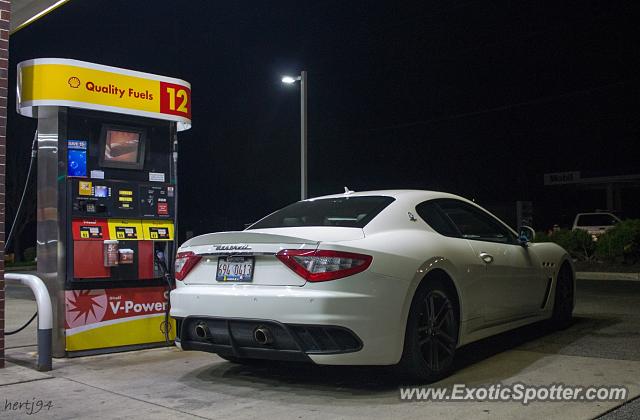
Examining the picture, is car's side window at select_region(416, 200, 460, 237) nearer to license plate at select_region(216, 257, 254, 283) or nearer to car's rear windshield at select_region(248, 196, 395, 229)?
car's rear windshield at select_region(248, 196, 395, 229)

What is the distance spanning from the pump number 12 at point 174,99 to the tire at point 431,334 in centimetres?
385

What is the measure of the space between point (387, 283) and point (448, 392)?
3.00 ft

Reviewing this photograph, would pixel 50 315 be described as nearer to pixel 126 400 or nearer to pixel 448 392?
pixel 126 400

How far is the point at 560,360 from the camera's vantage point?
5.29m

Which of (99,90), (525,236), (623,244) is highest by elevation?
(99,90)

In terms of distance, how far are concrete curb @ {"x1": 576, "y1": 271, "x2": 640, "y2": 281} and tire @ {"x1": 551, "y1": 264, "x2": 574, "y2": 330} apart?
810cm

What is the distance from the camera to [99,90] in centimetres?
644

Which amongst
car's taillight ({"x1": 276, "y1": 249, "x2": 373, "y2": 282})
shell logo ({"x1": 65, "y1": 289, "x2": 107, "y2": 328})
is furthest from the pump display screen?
car's taillight ({"x1": 276, "y1": 249, "x2": 373, "y2": 282})

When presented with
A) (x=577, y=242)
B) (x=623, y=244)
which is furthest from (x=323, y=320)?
(x=577, y=242)

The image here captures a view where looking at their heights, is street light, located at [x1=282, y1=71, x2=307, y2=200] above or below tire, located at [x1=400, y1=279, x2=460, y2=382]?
above

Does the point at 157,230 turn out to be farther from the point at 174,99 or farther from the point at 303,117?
the point at 303,117

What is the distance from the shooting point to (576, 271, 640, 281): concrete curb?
13926 mm

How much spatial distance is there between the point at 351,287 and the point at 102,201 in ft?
11.4

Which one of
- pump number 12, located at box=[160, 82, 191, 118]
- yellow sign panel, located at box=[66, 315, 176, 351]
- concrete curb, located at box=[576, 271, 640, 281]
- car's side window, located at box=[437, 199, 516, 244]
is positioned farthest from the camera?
concrete curb, located at box=[576, 271, 640, 281]
